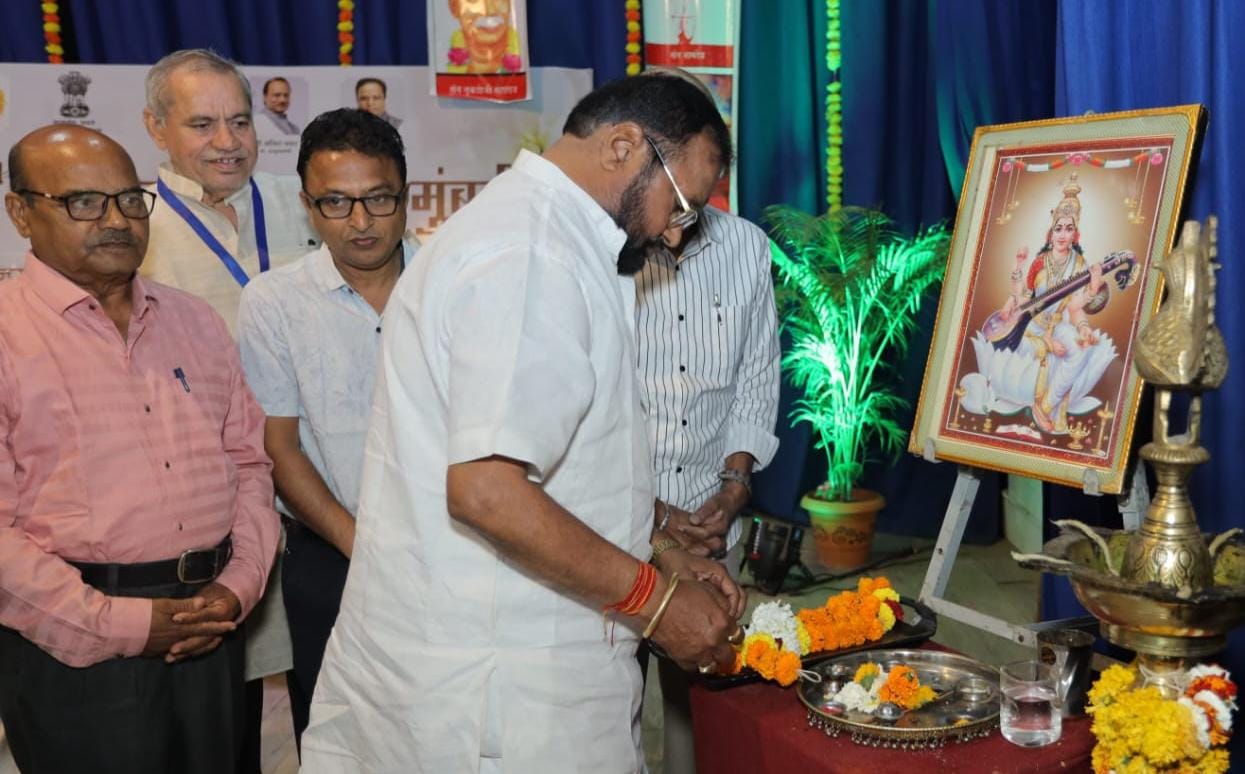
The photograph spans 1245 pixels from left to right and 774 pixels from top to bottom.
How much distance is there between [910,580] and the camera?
5.07 meters

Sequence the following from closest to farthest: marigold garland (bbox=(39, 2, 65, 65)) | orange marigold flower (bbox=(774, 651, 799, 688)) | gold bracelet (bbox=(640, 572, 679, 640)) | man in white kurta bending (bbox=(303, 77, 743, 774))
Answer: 1. man in white kurta bending (bbox=(303, 77, 743, 774))
2. gold bracelet (bbox=(640, 572, 679, 640))
3. orange marigold flower (bbox=(774, 651, 799, 688))
4. marigold garland (bbox=(39, 2, 65, 65))

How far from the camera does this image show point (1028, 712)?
1697 millimetres

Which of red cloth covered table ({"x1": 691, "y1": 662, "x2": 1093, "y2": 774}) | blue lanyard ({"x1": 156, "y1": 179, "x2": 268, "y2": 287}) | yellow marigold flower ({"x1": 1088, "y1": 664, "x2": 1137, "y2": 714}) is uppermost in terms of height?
blue lanyard ({"x1": 156, "y1": 179, "x2": 268, "y2": 287})

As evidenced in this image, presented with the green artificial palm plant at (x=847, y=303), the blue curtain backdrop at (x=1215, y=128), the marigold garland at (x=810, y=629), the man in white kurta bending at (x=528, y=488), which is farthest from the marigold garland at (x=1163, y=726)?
the green artificial palm plant at (x=847, y=303)

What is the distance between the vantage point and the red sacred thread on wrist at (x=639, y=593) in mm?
1464

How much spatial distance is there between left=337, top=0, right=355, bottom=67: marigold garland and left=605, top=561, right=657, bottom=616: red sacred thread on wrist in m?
4.14

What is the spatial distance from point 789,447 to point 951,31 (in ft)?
7.07

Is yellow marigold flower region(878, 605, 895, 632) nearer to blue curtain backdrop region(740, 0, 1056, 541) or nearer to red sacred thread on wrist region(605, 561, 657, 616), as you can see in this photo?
red sacred thread on wrist region(605, 561, 657, 616)

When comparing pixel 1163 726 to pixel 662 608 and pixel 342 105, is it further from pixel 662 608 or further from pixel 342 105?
pixel 342 105

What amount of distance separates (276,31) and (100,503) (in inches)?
137

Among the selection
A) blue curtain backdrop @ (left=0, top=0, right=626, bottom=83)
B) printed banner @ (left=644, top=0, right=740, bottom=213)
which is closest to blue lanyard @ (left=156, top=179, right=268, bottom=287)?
blue curtain backdrop @ (left=0, top=0, right=626, bottom=83)

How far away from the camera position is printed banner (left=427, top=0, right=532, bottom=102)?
15.8ft

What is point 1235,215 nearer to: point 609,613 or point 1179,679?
point 1179,679

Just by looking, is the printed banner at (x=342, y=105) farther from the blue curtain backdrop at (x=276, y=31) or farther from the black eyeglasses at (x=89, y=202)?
the black eyeglasses at (x=89, y=202)
